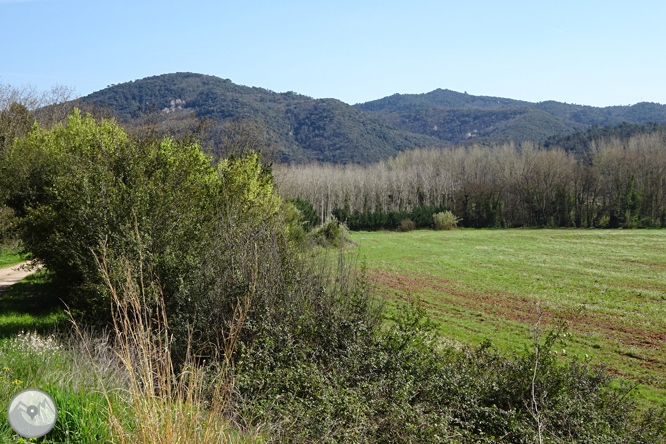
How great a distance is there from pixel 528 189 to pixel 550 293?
5180cm

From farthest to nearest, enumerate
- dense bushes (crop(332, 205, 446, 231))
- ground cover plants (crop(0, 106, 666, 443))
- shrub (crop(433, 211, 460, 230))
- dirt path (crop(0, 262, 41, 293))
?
1. shrub (crop(433, 211, 460, 230))
2. dense bushes (crop(332, 205, 446, 231))
3. dirt path (crop(0, 262, 41, 293))
4. ground cover plants (crop(0, 106, 666, 443))

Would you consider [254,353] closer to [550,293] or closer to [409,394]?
[409,394]

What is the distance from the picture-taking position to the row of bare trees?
193 feet

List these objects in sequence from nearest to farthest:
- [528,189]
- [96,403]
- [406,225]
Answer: [96,403]
[406,225]
[528,189]

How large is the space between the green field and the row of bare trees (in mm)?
22334

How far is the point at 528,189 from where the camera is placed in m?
66.1

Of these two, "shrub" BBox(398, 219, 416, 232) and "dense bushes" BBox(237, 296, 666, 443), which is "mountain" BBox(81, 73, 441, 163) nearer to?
"shrub" BBox(398, 219, 416, 232)

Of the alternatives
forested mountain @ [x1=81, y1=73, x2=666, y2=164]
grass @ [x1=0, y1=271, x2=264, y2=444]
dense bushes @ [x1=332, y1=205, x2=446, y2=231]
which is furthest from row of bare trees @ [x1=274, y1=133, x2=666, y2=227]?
grass @ [x1=0, y1=271, x2=264, y2=444]

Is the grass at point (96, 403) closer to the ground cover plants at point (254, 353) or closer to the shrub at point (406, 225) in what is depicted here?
the ground cover plants at point (254, 353)

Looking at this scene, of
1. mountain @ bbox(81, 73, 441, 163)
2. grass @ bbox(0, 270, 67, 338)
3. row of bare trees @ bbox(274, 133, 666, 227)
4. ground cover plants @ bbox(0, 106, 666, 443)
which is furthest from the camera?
mountain @ bbox(81, 73, 441, 163)

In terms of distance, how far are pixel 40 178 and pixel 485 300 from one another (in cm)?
1586

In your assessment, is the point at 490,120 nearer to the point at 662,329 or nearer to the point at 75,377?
the point at 662,329

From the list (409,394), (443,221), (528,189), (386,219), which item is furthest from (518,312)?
(528,189)

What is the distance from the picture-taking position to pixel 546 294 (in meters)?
18.5
